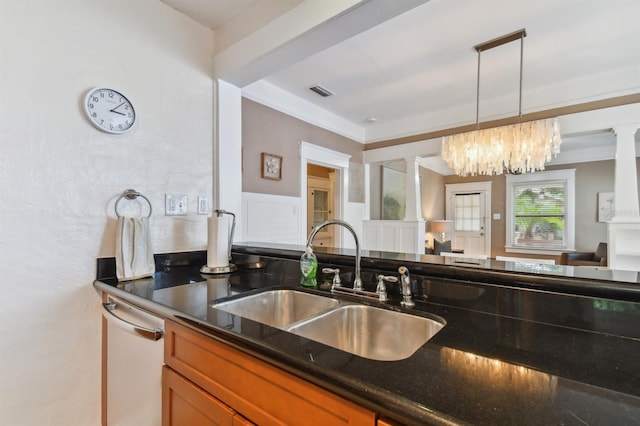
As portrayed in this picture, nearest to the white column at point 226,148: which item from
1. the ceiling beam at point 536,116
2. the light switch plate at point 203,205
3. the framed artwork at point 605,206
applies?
the light switch plate at point 203,205

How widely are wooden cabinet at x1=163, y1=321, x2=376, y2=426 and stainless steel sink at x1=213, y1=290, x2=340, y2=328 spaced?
0.29 meters

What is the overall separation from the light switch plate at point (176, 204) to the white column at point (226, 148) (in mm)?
201

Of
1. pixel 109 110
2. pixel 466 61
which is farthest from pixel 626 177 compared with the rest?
pixel 109 110

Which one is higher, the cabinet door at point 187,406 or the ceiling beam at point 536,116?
the ceiling beam at point 536,116

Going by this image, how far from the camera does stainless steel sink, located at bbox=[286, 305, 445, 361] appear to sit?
1000 millimetres

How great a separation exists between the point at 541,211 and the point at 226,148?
619cm

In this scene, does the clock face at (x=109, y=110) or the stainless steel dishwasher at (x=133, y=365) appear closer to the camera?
the stainless steel dishwasher at (x=133, y=365)

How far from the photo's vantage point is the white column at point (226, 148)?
195 centimetres

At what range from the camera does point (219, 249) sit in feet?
5.65

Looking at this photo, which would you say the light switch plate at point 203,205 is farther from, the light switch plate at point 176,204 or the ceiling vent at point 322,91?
the ceiling vent at point 322,91

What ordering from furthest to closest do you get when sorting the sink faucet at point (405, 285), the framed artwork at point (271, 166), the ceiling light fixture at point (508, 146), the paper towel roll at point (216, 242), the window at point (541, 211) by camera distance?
1. the window at point (541, 211)
2. the framed artwork at point (271, 166)
3. the ceiling light fixture at point (508, 146)
4. the paper towel roll at point (216, 242)
5. the sink faucet at point (405, 285)

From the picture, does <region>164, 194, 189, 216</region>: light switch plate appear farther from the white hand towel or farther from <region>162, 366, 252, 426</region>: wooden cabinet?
<region>162, 366, 252, 426</region>: wooden cabinet

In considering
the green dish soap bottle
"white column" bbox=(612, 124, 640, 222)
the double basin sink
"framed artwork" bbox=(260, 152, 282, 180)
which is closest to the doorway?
"framed artwork" bbox=(260, 152, 282, 180)

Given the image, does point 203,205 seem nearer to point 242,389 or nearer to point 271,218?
point 271,218
